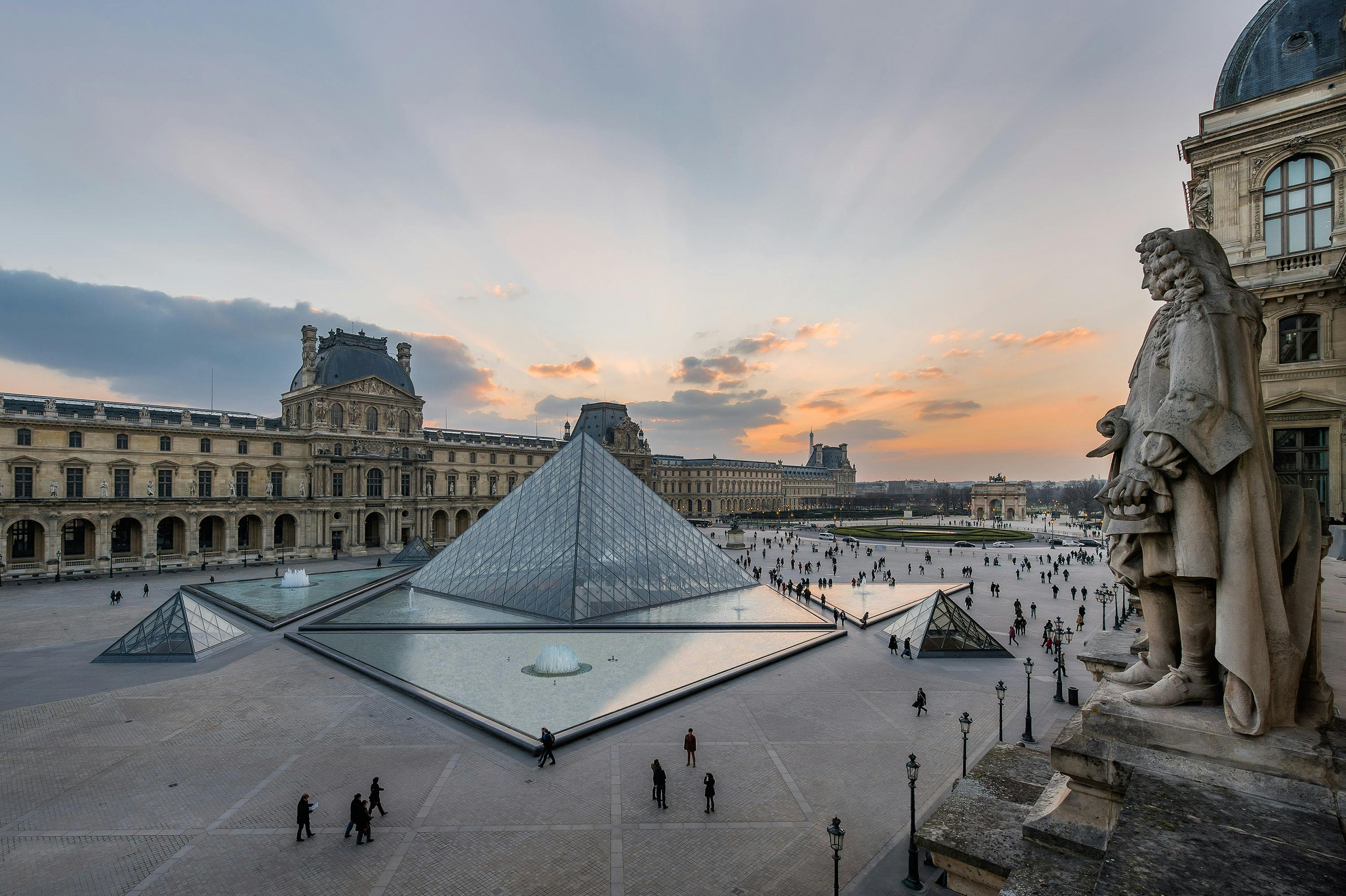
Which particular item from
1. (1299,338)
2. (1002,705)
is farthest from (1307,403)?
(1002,705)

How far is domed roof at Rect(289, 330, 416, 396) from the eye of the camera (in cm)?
4994

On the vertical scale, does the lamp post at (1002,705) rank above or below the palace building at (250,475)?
below

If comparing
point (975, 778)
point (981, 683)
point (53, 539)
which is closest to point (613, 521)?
point (981, 683)

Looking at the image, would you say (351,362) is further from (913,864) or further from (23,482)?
(913,864)

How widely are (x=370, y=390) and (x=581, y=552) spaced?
32782mm

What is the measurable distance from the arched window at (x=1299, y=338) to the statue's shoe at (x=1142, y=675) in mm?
18469

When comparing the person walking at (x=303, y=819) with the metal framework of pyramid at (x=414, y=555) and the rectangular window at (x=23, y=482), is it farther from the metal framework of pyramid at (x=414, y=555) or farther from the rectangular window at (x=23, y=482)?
the rectangular window at (x=23, y=482)

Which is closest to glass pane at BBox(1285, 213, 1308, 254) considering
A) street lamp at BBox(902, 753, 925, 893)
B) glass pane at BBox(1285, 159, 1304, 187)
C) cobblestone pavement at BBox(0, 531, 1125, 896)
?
glass pane at BBox(1285, 159, 1304, 187)

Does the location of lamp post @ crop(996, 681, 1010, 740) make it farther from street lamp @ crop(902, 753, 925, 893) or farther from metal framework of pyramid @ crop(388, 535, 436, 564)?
metal framework of pyramid @ crop(388, 535, 436, 564)

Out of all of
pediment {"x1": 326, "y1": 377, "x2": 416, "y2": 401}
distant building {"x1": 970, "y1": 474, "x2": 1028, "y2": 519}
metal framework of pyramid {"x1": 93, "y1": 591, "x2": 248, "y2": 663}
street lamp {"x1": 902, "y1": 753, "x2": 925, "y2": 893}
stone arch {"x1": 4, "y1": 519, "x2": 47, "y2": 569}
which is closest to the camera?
street lamp {"x1": 902, "y1": 753, "x2": 925, "y2": 893}

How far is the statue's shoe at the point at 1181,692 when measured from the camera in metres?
3.60

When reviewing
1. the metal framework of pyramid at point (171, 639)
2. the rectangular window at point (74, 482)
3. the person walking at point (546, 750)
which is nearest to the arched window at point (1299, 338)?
the person walking at point (546, 750)

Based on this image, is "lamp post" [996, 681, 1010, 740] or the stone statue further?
"lamp post" [996, 681, 1010, 740]

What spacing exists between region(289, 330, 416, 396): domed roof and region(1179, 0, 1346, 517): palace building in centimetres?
5058
